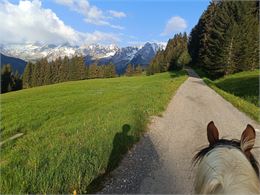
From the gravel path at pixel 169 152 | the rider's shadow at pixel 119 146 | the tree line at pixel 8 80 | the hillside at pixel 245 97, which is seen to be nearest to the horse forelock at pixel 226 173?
the gravel path at pixel 169 152

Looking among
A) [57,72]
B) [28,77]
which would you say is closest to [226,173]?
[28,77]

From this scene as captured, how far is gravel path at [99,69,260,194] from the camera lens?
23.6 feet

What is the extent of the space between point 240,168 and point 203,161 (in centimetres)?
36

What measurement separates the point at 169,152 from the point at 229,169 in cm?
761

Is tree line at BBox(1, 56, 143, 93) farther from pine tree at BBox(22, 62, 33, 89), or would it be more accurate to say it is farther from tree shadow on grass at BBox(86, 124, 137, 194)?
tree shadow on grass at BBox(86, 124, 137, 194)

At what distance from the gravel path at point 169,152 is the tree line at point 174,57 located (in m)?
71.7

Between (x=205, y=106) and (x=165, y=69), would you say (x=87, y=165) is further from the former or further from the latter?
(x=165, y=69)

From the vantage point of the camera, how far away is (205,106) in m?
20.7

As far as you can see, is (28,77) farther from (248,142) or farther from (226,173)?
(226,173)

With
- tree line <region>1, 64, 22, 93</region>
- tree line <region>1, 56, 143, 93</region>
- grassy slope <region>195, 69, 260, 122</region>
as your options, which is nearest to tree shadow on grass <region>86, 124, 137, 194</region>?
grassy slope <region>195, 69, 260, 122</region>

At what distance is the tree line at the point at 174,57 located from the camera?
89188 mm

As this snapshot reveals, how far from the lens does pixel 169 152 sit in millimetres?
9961

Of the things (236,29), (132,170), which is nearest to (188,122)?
(132,170)

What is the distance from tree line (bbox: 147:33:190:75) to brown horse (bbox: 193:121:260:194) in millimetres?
85503
